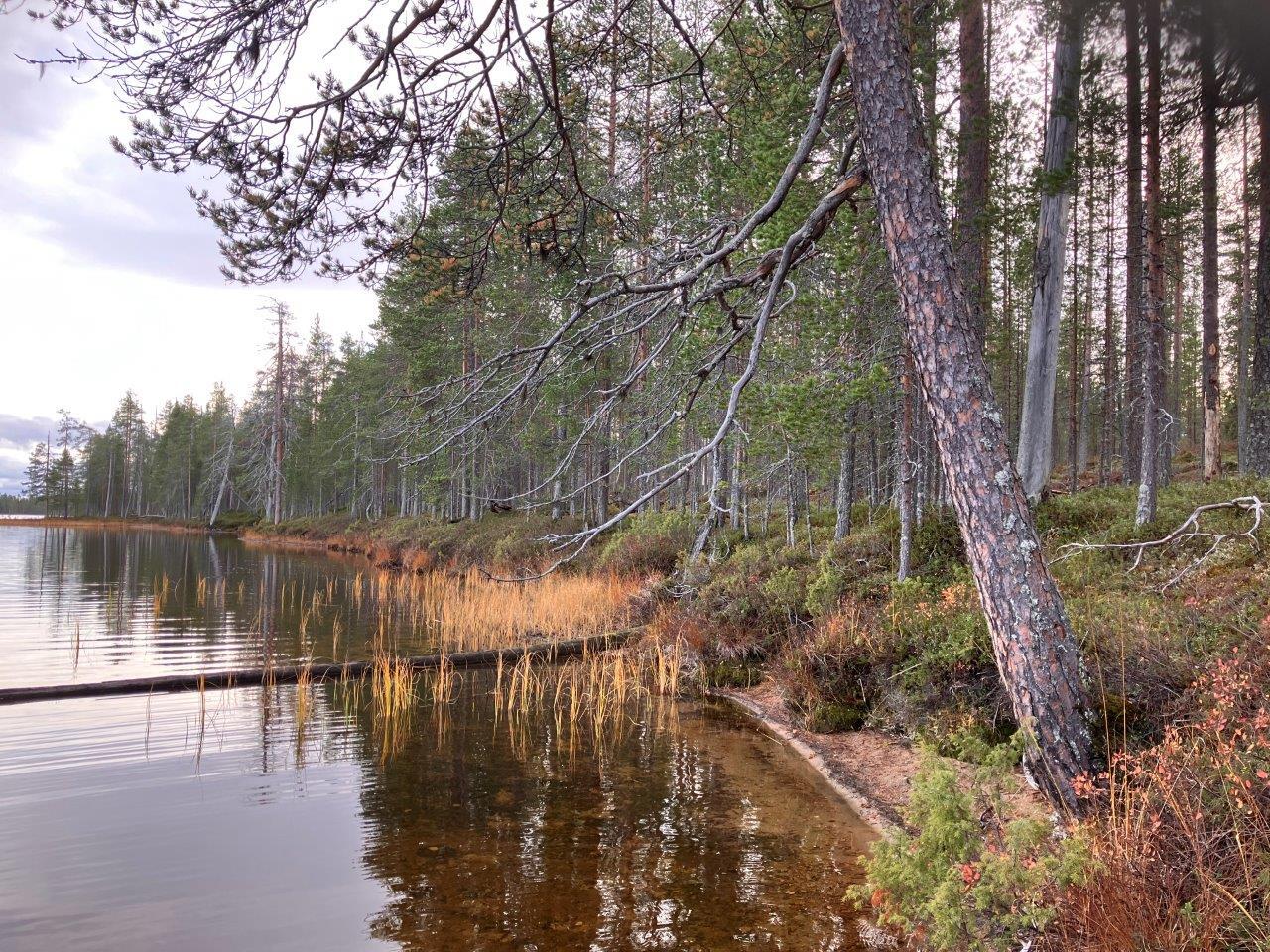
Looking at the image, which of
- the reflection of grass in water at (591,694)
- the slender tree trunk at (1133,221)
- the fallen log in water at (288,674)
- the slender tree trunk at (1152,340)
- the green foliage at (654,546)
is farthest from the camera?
the green foliage at (654,546)

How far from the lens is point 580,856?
5055 millimetres

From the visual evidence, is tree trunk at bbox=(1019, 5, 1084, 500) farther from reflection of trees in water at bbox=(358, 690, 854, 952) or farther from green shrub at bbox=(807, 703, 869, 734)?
reflection of trees in water at bbox=(358, 690, 854, 952)

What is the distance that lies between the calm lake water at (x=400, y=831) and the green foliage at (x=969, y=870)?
2.58 feet

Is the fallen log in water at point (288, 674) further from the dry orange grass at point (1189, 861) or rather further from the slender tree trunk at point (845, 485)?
the dry orange grass at point (1189, 861)

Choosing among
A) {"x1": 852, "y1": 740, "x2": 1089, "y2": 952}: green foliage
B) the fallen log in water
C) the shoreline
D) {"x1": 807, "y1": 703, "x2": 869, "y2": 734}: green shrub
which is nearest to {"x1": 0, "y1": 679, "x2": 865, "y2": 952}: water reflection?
the shoreline

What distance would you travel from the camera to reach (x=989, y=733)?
20.7 feet

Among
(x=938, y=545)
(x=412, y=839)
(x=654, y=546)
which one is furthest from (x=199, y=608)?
(x=938, y=545)

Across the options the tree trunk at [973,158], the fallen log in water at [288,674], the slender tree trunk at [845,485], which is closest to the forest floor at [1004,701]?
the slender tree trunk at [845,485]

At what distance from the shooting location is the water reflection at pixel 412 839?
421cm

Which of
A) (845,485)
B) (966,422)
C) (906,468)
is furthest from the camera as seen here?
(845,485)

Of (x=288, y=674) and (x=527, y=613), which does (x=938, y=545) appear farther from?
(x=288, y=674)

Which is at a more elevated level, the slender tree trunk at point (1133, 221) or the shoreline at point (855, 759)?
the slender tree trunk at point (1133, 221)

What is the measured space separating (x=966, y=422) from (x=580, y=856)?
3811 millimetres

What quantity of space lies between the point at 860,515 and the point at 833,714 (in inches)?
334
